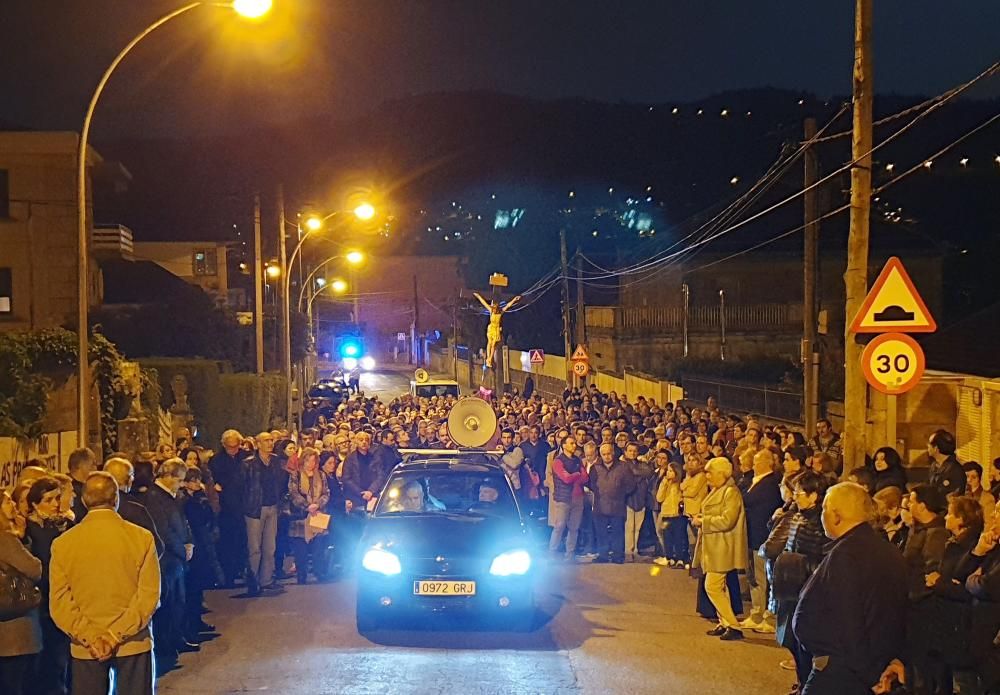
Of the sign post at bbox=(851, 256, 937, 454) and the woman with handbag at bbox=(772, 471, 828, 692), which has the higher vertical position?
the sign post at bbox=(851, 256, 937, 454)

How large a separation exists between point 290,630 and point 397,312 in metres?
102

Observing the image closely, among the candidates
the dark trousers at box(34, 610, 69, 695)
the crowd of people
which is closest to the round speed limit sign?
the crowd of people

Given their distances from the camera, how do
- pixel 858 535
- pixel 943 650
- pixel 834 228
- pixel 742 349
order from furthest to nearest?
pixel 834 228, pixel 742 349, pixel 943 650, pixel 858 535

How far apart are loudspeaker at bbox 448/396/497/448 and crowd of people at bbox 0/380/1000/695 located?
0.64 metres

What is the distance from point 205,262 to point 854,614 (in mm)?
60641

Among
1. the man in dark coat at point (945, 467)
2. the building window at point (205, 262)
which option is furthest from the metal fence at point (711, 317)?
the man in dark coat at point (945, 467)

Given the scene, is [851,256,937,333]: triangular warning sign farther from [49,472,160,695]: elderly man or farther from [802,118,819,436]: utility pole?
[802,118,819,436]: utility pole

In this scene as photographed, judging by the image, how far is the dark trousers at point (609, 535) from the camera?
16.2 metres

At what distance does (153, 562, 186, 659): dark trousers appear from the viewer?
973cm

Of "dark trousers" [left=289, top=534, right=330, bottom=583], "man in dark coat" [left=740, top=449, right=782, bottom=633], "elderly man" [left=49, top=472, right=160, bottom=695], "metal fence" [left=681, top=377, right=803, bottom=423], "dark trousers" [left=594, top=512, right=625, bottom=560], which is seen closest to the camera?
"elderly man" [left=49, top=472, right=160, bottom=695]

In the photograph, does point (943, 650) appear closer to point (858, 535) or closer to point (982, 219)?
point (858, 535)

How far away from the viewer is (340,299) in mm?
92938

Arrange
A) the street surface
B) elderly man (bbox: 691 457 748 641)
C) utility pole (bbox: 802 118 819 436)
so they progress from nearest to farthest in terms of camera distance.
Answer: the street surface
elderly man (bbox: 691 457 748 641)
utility pole (bbox: 802 118 819 436)

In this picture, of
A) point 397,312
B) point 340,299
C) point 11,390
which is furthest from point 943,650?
point 397,312
